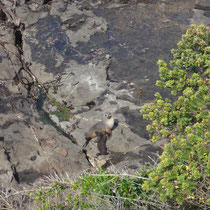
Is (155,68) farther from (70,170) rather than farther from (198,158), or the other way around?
(198,158)

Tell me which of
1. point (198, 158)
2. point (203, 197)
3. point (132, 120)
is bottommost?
point (132, 120)

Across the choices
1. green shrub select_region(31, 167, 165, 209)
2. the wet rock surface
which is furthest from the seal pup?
green shrub select_region(31, 167, 165, 209)

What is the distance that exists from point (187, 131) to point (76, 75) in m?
5.43

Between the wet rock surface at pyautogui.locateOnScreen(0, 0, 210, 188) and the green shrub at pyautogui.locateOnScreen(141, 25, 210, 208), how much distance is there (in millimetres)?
2386

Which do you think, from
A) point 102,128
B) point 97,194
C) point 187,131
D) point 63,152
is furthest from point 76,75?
point 187,131

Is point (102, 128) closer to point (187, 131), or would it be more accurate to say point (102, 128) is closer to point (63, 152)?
point (63, 152)

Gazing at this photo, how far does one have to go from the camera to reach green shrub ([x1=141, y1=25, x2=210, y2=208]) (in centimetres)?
396

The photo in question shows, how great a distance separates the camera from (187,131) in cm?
429

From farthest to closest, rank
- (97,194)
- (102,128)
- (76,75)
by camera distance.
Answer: (76,75) < (102,128) < (97,194)

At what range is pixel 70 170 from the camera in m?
6.83

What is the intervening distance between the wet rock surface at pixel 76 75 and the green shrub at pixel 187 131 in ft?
7.83

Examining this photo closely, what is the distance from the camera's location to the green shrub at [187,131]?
156 inches

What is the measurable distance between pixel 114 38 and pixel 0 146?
5242 millimetres

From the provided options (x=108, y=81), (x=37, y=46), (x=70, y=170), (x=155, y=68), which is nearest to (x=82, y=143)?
(x=70, y=170)
